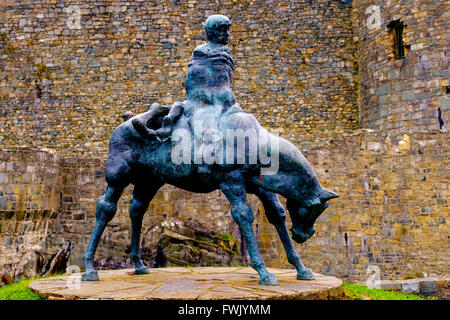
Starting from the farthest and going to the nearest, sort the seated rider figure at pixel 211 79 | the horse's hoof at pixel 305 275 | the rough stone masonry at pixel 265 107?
the rough stone masonry at pixel 265 107, the horse's hoof at pixel 305 275, the seated rider figure at pixel 211 79

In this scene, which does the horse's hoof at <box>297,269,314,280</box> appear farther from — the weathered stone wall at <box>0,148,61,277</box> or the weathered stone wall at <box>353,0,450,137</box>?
the weathered stone wall at <box>353,0,450,137</box>

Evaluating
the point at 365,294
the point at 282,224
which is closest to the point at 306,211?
the point at 282,224

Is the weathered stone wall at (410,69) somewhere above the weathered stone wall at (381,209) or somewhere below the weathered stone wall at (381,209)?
above

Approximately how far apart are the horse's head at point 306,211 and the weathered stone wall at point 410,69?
9706 millimetres

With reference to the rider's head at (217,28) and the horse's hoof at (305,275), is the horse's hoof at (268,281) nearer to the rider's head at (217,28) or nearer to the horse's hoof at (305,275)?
the horse's hoof at (305,275)

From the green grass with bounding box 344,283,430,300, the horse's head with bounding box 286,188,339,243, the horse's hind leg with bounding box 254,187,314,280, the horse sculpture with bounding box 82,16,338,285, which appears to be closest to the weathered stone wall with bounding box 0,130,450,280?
the green grass with bounding box 344,283,430,300

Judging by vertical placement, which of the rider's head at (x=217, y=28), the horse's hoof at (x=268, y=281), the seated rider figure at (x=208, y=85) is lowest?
the horse's hoof at (x=268, y=281)

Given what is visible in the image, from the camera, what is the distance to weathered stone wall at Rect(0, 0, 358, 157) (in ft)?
59.7

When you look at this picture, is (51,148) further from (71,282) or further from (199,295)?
(199,295)

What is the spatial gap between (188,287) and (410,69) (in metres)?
11.4

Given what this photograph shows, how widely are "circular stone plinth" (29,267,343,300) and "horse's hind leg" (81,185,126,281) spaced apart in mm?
128

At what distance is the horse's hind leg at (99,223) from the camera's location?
17.6 ft

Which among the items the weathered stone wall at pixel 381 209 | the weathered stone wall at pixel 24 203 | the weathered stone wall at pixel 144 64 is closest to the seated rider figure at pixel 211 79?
the weathered stone wall at pixel 24 203

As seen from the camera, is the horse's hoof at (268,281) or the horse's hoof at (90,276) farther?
the horse's hoof at (90,276)
